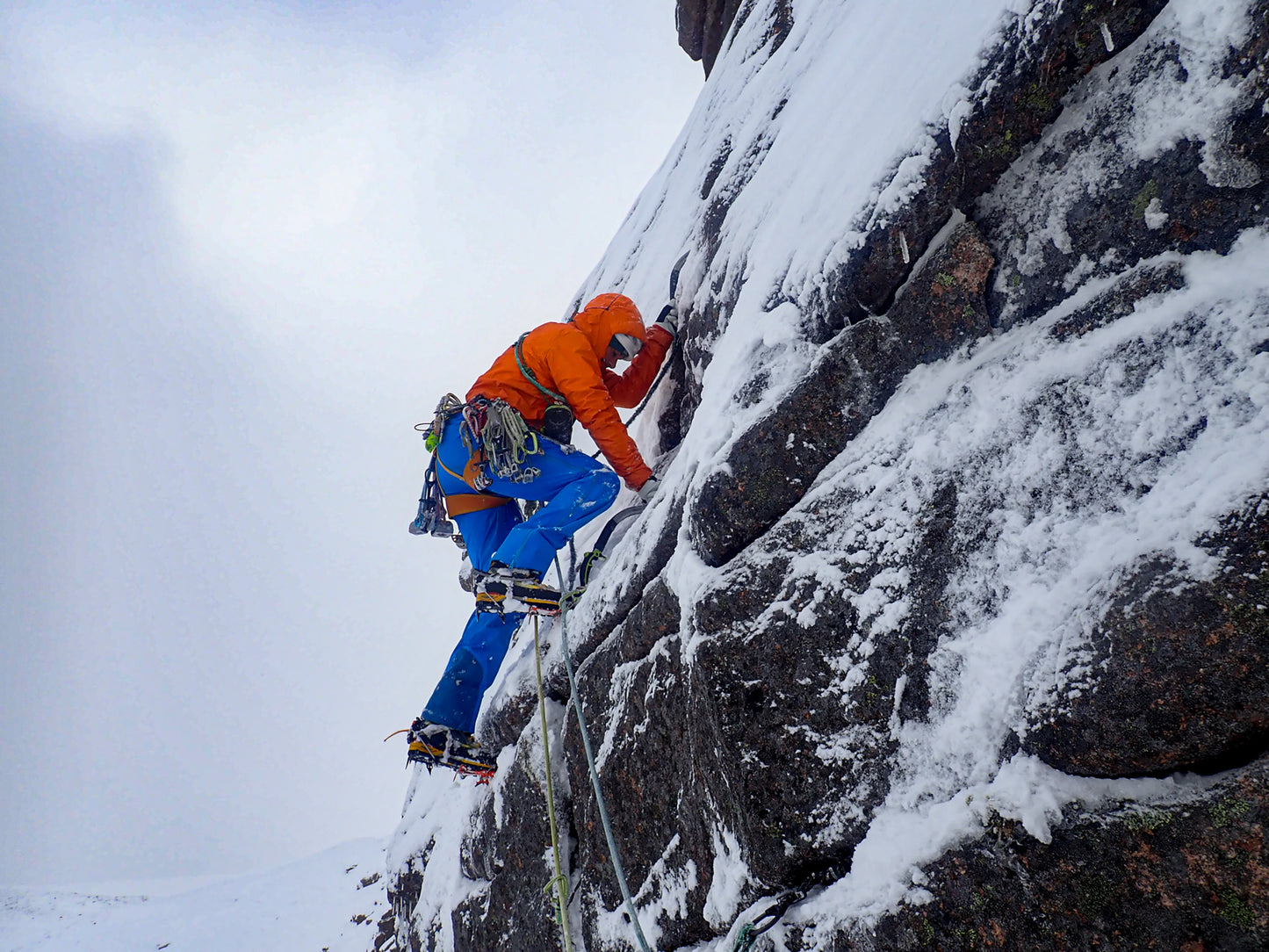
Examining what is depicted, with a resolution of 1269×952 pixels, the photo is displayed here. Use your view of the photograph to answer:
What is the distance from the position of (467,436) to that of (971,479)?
3118 millimetres

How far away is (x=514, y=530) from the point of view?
13.8 feet

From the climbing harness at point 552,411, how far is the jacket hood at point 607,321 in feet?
1.40

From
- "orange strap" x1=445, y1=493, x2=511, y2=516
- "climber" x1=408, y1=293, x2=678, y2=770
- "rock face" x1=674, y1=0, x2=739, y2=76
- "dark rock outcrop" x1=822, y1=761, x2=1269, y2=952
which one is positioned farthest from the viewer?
"rock face" x1=674, y1=0, x2=739, y2=76

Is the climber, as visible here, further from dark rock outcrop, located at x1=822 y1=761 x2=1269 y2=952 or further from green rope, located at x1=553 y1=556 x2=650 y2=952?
dark rock outcrop, located at x1=822 y1=761 x2=1269 y2=952

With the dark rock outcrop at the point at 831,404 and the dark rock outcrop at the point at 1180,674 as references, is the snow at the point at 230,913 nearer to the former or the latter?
the dark rock outcrop at the point at 831,404

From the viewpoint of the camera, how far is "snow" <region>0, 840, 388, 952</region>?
9469 mm

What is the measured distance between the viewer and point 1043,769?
168cm

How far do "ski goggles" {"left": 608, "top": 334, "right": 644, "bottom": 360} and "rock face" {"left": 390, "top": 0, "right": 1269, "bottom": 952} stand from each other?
1.45 meters

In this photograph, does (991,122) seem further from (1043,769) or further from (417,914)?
(417,914)

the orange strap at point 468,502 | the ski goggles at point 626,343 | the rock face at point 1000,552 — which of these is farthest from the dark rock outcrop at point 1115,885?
the orange strap at point 468,502

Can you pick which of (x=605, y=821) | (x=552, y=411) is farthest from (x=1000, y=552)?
(x=552, y=411)

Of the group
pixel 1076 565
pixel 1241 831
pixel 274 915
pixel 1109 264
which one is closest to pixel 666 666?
pixel 1076 565

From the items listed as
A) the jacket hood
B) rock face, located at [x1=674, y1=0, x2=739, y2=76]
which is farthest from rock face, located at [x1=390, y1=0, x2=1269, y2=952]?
rock face, located at [x1=674, y1=0, x2=739, y2=76]

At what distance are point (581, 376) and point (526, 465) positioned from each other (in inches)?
26.6
